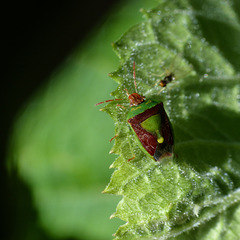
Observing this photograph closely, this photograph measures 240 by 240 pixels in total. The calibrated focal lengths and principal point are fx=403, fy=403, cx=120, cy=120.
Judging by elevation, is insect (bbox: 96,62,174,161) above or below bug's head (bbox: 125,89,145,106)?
below

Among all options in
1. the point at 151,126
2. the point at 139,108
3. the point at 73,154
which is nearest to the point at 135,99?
the point at 139,108

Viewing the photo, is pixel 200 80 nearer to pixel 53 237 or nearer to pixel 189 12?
pixel 189 12

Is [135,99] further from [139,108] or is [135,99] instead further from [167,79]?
[167,79]

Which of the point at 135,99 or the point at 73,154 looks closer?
the point at 135,99

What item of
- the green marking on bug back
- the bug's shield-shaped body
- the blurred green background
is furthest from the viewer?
the blurred green background

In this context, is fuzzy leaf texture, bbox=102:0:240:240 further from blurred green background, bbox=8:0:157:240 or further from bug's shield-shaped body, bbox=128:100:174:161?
blurred green background, bbox=8:0:157:240

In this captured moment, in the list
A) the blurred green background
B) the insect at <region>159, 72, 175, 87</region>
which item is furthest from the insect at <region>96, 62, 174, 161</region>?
the blurred green background
